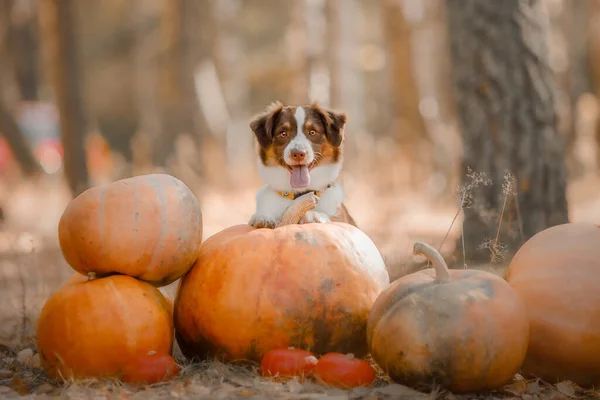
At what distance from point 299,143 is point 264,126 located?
348 millimetres

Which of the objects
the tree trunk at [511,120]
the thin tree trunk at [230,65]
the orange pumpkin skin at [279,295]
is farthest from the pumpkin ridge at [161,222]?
the thin tree trunk at [230,65]

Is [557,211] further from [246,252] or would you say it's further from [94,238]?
[94,238]

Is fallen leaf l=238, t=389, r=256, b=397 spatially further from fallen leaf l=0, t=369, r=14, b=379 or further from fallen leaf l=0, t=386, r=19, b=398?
fallen leaf l=0, t=369, r=14, b=379

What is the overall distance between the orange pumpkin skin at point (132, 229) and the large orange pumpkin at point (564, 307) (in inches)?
72.6

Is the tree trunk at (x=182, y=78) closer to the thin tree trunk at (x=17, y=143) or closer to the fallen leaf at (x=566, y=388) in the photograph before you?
the thin tree trunk at (x=17, y=143)

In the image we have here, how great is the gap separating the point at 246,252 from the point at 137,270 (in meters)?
0.60

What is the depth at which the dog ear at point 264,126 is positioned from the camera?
527 centimetres

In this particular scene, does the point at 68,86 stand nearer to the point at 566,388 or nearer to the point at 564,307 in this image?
the point at 564,307

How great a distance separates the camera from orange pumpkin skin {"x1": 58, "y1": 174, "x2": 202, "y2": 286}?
12.8ft

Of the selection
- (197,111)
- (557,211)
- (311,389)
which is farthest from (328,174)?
(197,111)

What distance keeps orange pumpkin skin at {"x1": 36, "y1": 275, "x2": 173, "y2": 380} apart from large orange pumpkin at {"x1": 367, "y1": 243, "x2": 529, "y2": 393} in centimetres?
123

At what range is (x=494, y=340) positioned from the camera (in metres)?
3.47

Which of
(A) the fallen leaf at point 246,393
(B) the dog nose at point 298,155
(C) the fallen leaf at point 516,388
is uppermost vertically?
(B) the dog nose at point 298,155

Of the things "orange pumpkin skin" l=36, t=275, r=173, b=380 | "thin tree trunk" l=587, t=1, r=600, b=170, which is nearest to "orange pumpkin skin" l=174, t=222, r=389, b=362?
"orange pumpkin skin" l=36, t=275, r=173, b=380
